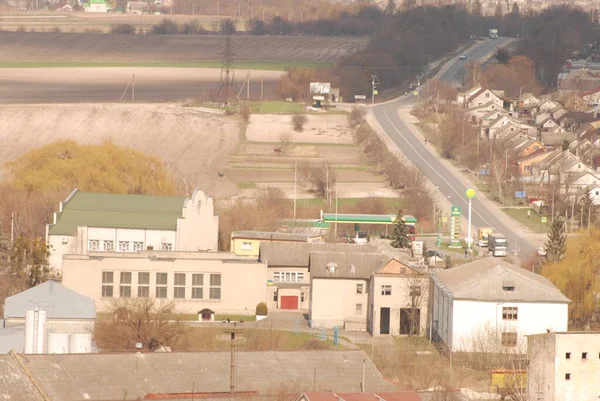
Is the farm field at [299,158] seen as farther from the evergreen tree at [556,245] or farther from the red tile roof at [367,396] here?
the red tile roof at [367,396]

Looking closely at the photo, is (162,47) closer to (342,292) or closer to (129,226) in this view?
(129,226)

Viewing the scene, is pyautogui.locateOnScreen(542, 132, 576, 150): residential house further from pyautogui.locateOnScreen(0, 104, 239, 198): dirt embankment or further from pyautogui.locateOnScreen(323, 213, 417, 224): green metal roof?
pyautogui.locateOnScreen(323, 213, 417, 224): green metal roof

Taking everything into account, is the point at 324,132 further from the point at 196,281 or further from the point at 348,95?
the point at 196,281

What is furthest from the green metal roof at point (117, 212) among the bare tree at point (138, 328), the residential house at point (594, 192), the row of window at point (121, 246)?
the residential house at point (594, 192)

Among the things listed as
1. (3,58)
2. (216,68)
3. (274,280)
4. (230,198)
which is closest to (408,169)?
(230,198)

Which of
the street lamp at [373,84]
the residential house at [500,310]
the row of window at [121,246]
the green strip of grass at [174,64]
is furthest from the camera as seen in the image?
the green strip of grass at [174,64]
